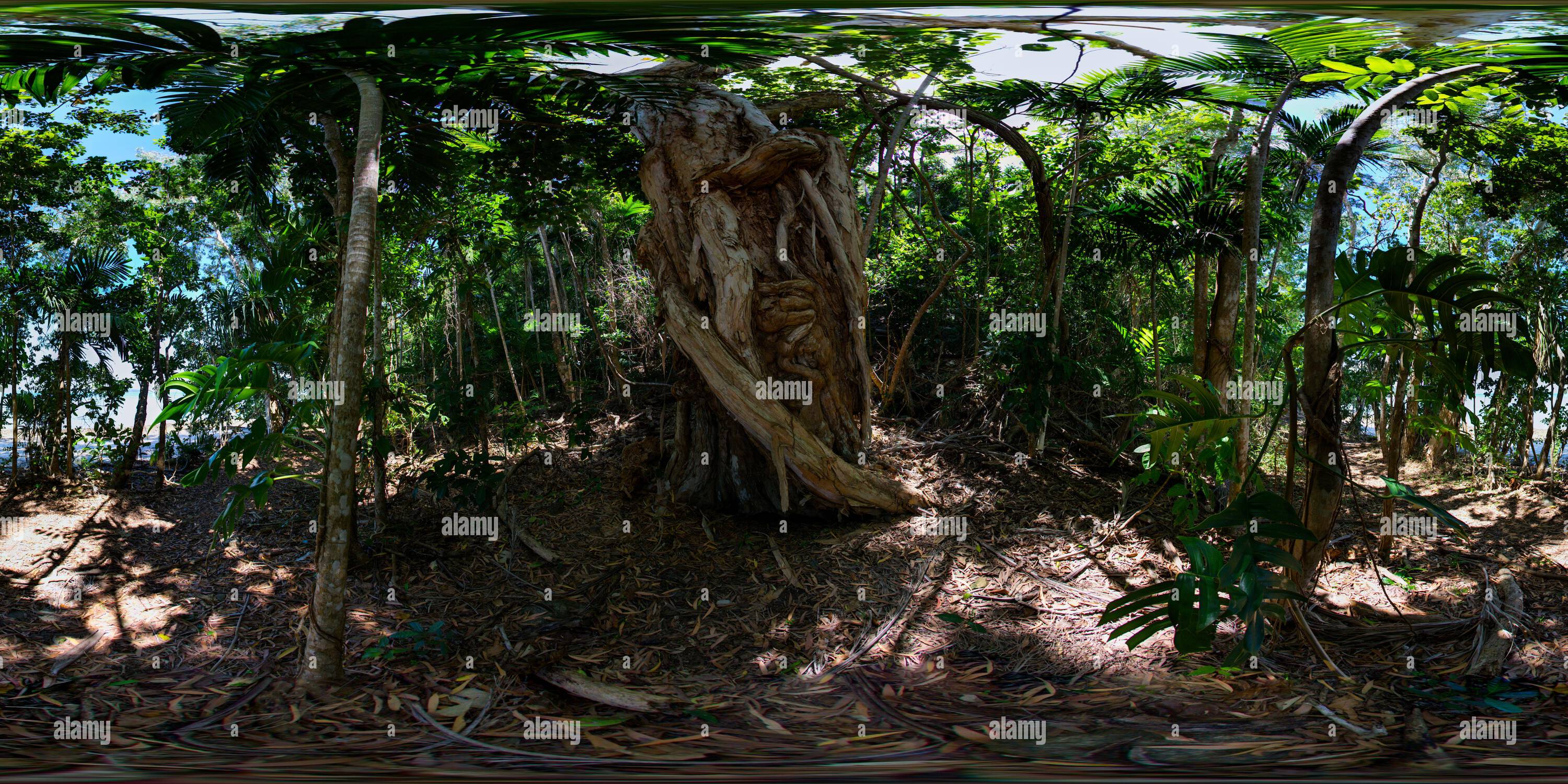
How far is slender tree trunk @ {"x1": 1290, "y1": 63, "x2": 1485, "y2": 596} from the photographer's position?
161 cm

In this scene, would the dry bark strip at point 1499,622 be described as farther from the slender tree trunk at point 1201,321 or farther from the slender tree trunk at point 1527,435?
the slender tree trunk at point 1527,435

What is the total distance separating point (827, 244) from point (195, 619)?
2179 millimetres

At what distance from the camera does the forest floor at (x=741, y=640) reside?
3.57 feet

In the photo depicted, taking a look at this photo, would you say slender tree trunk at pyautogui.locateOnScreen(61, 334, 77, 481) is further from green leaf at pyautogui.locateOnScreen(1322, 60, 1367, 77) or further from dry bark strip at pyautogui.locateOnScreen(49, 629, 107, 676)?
green leaf at pyautogui.locateOnScreen(1322, 60, 1367, 77)

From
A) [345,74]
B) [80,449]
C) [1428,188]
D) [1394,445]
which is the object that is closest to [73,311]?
[80,449]

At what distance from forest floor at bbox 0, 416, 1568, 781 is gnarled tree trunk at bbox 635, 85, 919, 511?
0.19m

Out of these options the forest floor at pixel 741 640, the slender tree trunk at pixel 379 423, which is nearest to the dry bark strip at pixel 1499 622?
the forest floor at pixel 741 640

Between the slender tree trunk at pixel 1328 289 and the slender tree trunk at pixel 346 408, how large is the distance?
2.04 metres

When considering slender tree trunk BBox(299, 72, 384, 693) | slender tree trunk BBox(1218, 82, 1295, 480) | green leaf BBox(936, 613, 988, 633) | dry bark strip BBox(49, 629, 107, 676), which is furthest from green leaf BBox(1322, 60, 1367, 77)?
dry bark strip BBox(49, 629, 107, 676)

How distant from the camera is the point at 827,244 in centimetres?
267

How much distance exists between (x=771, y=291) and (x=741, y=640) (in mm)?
1194

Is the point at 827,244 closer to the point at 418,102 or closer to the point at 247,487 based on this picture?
the point at 418,102

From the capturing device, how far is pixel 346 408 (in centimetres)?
165

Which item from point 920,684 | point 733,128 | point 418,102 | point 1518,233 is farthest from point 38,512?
point 1518,233
